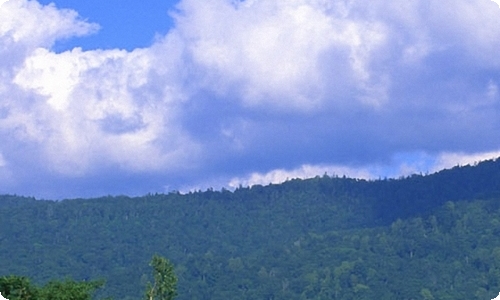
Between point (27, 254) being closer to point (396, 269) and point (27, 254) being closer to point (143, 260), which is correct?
point (143, 260)

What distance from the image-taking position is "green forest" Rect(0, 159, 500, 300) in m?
128

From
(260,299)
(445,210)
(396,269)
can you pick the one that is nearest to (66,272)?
(260,299)

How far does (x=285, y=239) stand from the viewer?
554 feet

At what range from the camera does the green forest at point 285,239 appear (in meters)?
128

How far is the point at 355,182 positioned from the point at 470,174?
21.7m

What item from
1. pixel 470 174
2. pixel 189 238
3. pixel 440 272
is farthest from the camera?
pixel 470 174

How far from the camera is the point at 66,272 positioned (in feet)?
450

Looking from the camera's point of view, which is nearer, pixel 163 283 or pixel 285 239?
pixel 163 283

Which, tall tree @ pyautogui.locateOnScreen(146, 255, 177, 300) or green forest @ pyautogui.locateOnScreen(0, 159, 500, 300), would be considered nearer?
tall tree @ pyautogui.locateOnScreen(146, 255, 177, 300)

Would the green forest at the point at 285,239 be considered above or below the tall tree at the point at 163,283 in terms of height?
above

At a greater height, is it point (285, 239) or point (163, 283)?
point (285, 239)

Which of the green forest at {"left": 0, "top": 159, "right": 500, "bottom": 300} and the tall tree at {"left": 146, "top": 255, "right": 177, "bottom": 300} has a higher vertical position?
the green forest at {"left": 0, "top": 159, "right": 500, "bottom": 300}

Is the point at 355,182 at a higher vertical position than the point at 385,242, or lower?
higher

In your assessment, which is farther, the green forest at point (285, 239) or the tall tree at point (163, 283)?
the green forest at point (285, 239)
